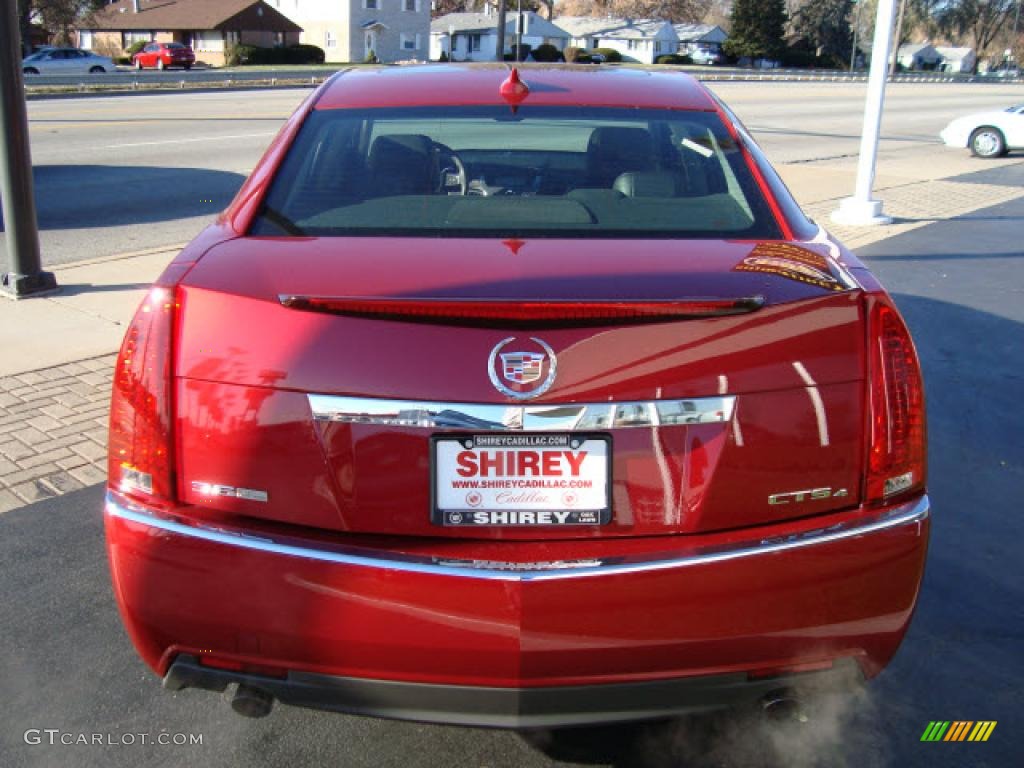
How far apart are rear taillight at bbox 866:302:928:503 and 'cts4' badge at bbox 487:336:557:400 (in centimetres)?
77

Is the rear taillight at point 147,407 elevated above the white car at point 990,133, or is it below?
above

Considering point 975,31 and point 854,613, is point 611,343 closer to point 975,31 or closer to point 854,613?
point 854,613

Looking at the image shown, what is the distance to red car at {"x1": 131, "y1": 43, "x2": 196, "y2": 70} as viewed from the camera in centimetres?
5378

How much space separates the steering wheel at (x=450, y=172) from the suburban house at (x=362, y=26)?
73375 mm

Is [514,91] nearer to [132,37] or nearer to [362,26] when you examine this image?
[362,26]

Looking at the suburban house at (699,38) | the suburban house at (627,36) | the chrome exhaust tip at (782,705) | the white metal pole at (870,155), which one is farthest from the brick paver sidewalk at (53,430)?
the suburban house at (699,38)

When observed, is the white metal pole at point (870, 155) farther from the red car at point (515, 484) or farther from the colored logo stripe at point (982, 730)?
the red car at point (515, 484)

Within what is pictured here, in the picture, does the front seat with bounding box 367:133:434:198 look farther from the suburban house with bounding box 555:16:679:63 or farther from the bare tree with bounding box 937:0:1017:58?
the bare tree with bounding box 937:0:1017:58

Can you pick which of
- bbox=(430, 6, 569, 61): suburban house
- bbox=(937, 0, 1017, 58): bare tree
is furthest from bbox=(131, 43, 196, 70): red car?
bbox=(937, 0, 1017, 58): bare tree

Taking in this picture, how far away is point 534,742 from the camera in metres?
2.94

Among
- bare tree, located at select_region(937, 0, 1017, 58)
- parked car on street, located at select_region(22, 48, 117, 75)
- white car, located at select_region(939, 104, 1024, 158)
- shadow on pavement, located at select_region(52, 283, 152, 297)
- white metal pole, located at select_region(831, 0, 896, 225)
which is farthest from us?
bare tree, located at select_region(937, 0, 1017, 58)

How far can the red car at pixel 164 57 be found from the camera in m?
53.8

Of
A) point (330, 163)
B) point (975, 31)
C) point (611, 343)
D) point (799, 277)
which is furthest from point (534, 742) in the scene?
point (975, 31)

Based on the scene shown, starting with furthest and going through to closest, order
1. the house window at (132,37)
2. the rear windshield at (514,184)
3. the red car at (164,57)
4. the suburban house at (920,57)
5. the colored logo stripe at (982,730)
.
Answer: the suburban house at (920,57)
the house window at (132,37)
the red car at (164,57)
the colored logo stripe at (982,730)
the rear windshield at (514,184)
